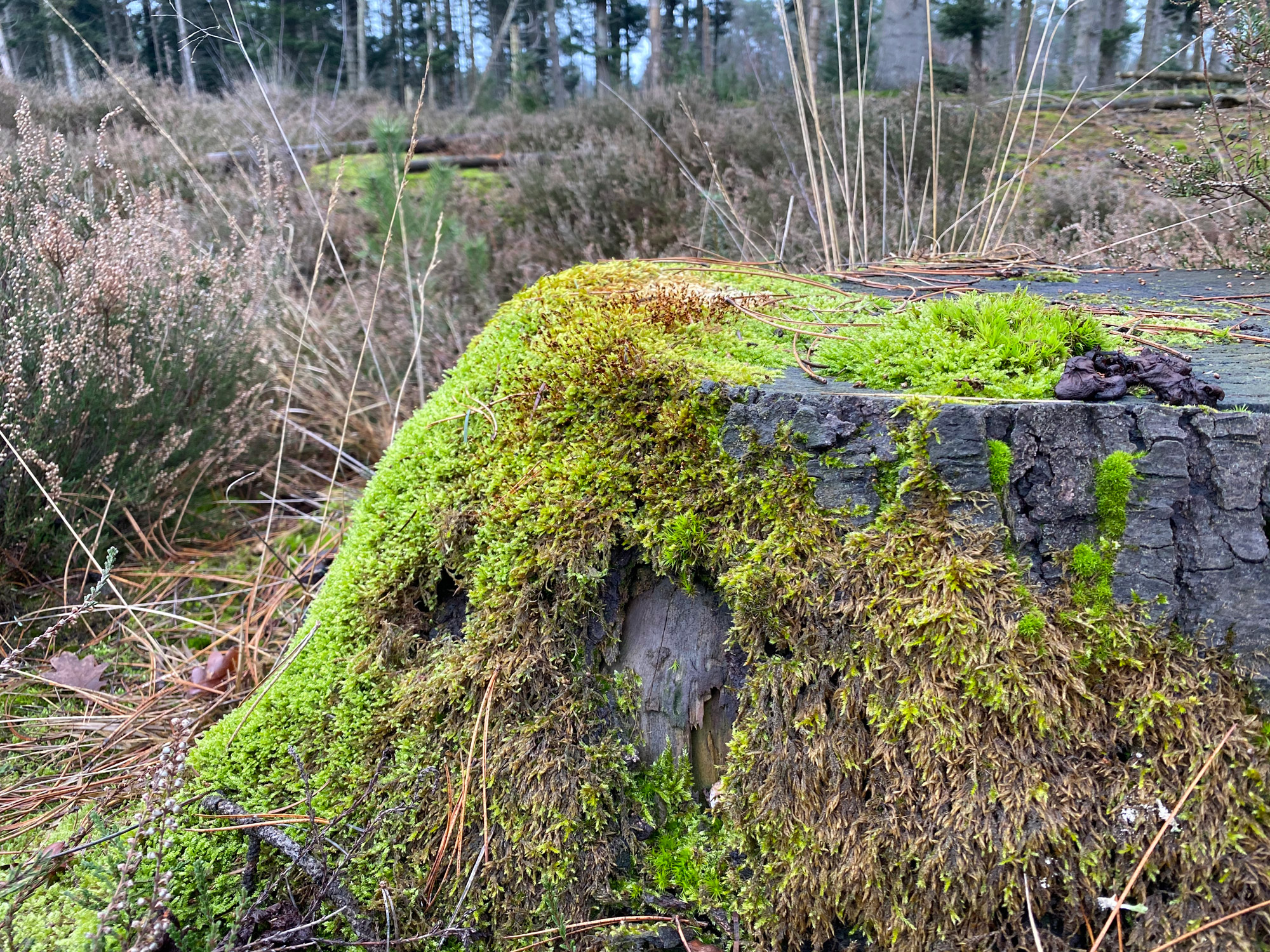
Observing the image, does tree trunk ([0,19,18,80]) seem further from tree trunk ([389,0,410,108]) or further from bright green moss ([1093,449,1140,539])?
bright green moss ([1093,449,1140,539])

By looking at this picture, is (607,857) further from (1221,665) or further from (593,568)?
(1221,665)

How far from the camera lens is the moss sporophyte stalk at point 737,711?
1257mm

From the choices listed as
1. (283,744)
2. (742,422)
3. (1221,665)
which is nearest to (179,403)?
(283,744)

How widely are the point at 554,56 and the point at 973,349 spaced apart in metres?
14.9

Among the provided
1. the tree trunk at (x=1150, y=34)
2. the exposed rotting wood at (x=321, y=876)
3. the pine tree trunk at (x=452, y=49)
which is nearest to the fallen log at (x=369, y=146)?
the pine tree trunk at (x=452, y=49)

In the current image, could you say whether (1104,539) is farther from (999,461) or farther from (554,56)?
(554,56)

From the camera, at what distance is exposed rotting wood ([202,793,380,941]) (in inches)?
55.2

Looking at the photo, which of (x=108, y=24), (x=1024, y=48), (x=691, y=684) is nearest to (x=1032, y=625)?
(x=691, y=684)

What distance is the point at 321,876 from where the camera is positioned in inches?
56.6

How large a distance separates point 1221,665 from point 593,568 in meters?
1.14

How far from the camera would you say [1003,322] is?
5.17 feet

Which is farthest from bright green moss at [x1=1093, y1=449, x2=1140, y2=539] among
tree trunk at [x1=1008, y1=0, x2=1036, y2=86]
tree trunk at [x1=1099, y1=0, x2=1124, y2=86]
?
tree trunk at [x1=1099, y1=0, x2=1124, y2=86]

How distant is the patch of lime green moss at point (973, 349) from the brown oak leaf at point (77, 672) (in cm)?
236

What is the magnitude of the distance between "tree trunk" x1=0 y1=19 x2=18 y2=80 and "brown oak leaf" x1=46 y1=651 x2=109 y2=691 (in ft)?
32.8
